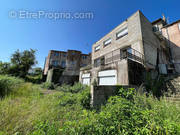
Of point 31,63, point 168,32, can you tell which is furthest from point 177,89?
point 31,63

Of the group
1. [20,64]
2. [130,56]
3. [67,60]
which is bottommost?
[130,56]

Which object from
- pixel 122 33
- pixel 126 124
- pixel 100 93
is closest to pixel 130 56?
pixel 122 33

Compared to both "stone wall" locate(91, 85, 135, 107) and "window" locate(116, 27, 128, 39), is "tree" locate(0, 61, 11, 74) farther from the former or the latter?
"window" locate(116, 27, 128, 39)

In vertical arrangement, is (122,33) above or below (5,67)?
above

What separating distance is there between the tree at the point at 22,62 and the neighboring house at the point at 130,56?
18646 millimetres

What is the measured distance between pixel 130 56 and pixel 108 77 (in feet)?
10.7

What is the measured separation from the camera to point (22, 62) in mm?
19453

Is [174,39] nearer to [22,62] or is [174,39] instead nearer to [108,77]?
[108,77]

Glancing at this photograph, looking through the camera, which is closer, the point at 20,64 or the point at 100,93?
the point at 100,93

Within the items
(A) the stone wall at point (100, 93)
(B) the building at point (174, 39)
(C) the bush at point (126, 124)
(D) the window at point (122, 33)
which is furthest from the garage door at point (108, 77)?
(B) the building at point (174, 39)

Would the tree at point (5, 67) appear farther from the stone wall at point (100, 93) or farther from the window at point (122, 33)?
the window at point (122, 33)

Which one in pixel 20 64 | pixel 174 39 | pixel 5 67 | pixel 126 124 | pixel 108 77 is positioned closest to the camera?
pixel 126 124

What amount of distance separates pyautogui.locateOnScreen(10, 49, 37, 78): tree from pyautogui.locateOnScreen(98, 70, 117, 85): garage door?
2123cm

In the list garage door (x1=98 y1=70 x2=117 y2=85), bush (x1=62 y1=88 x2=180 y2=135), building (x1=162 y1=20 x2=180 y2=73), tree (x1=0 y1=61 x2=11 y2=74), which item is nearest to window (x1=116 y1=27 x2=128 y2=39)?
garage door (x1=98 y1=70 x2=117 y2=85)
